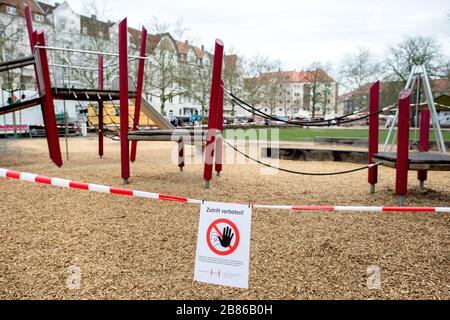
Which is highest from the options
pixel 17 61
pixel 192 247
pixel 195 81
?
pixel 195 81

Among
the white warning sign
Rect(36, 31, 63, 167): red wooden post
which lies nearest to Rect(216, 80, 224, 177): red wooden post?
Answer: Rect(36, 31, 63, 167): red wooden post

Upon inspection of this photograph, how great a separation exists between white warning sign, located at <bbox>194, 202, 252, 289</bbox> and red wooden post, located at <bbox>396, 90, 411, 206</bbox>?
332cm

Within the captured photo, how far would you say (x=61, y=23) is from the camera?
157 feet

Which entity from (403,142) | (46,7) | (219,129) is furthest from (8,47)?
(403,142)

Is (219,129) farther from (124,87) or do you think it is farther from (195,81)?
(195,81)

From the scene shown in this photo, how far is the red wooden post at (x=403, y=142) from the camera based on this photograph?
4.77m

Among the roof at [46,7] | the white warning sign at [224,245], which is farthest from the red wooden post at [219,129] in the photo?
the roof at [46,7]

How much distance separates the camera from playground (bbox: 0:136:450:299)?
8.84 feet

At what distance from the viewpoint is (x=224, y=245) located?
244 cm

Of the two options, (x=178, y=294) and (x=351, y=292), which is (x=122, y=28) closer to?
(x=178, y=294)

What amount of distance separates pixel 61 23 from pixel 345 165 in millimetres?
48748

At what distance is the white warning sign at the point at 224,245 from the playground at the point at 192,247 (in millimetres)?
291

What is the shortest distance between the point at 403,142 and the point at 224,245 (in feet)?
11.5
